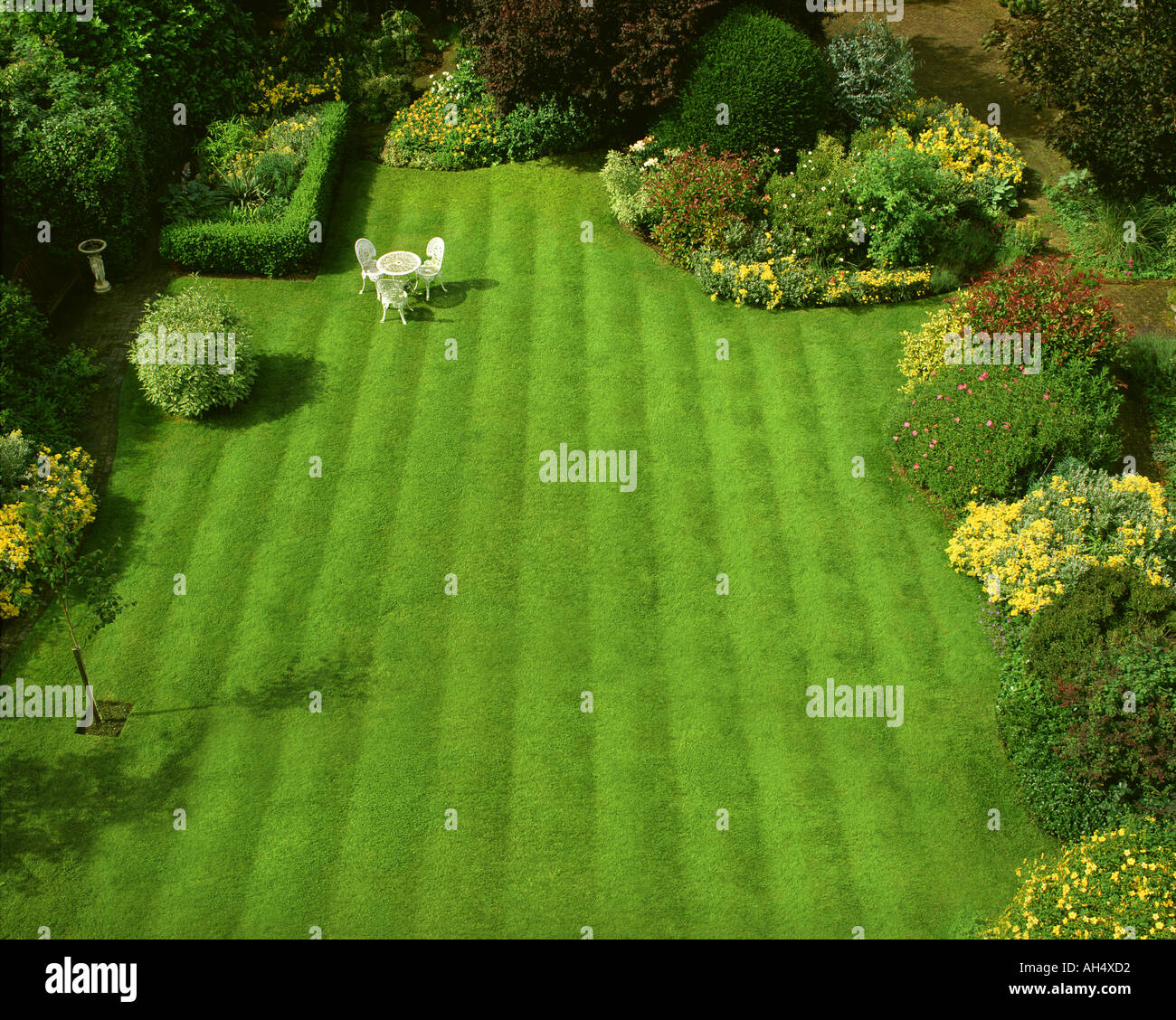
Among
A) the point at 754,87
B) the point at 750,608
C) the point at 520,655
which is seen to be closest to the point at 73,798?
the point at 520,655

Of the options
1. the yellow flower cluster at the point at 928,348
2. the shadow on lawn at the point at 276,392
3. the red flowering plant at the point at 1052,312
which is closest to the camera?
the red flowering plant at the point at 1052,312

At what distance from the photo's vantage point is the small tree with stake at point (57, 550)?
55.3ft

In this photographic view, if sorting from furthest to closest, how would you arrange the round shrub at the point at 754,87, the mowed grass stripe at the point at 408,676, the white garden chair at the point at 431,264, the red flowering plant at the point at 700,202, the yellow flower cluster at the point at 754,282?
the round shrub at the point at 754,87 < the red flowering plant at the point at 700,202 < the yellow flower cluster at the point at 754,282 < the white garden chair at the point at 431,264 < the mowed grass stripe at the point at 408,676

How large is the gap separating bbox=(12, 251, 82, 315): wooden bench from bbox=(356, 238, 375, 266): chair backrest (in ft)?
21.4

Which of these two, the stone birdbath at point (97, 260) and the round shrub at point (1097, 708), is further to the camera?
the stone birdbath at point (97, 260)

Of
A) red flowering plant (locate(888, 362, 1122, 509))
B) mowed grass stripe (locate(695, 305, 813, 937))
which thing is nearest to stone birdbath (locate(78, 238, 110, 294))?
mowed grass stripe (locate(695, 305, 813, 937))

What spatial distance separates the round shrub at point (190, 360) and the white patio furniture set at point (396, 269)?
364 cm

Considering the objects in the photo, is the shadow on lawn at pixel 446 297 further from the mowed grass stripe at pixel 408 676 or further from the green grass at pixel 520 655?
the mowed grass stripe at pixel 408 676

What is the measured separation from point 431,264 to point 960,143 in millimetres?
14072

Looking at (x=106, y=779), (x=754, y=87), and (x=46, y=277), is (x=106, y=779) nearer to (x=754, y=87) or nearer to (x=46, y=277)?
(x=46, y=277)

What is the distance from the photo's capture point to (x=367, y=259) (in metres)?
25.1

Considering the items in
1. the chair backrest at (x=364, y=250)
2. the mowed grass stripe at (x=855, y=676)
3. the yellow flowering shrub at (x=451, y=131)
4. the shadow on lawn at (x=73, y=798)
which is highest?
the yellow flowering shrub at (x=451, y=131)

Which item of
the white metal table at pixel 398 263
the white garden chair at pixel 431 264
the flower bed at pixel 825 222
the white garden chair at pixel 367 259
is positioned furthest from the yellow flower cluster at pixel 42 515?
the flower bed at pixel 825 222

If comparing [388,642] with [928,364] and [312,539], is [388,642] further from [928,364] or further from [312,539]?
[928,364]
